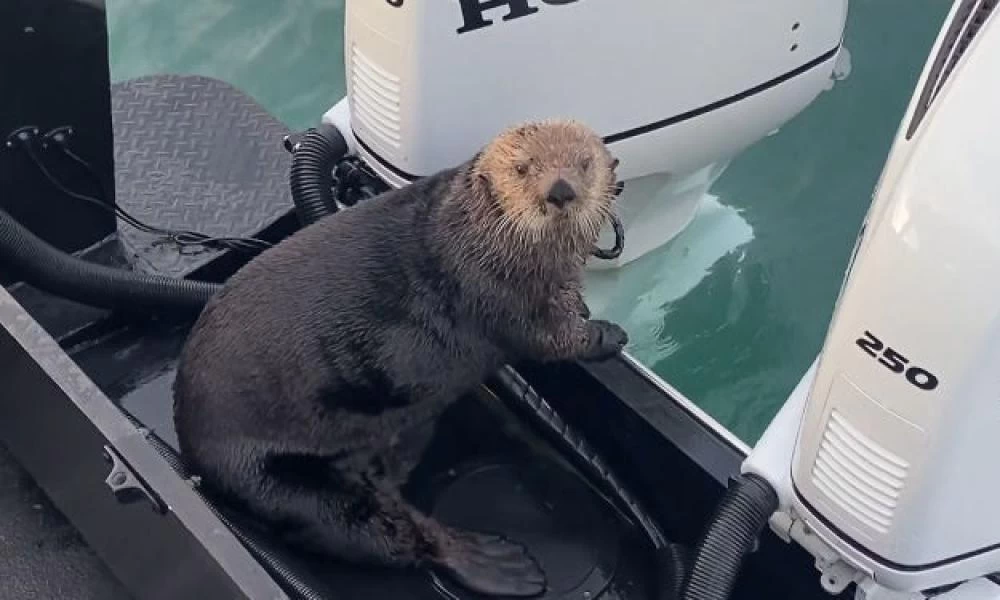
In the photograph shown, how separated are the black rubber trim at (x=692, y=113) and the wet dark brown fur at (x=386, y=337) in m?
0.22

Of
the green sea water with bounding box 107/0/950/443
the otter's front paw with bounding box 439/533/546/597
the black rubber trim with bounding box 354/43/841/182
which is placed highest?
the black rubber trim with bounding box 354/43/841/182

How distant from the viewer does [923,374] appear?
1.50m

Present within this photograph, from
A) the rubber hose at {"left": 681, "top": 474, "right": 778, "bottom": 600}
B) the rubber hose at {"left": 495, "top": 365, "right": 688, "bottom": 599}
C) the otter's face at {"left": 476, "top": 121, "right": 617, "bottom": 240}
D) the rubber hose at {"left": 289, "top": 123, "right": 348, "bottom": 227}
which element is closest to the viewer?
the rubber hose at {"left": 681, "top": 474, "right": 778, "bottom": 600}

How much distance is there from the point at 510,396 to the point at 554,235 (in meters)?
0.40

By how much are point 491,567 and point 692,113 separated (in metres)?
0.92

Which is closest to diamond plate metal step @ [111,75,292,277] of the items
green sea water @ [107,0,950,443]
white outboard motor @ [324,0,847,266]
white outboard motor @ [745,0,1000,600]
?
white outboard motor @ [324,0,847,266]

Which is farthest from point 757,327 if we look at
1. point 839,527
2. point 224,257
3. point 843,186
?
point 839,527

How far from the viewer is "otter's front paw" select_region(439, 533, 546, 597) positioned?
201 cm

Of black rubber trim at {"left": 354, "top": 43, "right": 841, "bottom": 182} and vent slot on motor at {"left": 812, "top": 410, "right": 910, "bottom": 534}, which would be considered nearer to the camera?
vent slot on motor at {"left": 812, "top": 410, "right": 910, "bottom": 534}

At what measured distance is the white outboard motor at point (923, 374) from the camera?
4.69 ft

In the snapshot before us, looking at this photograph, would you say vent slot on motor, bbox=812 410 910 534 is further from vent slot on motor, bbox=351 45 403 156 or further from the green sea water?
the green sea water

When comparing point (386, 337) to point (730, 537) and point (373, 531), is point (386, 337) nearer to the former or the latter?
point (373, 531)

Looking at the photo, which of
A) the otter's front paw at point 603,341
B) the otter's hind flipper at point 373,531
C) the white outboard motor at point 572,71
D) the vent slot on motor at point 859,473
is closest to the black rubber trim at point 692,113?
the white outboard motor at point 572,71

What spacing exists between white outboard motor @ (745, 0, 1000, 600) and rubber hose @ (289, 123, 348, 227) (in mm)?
1016
